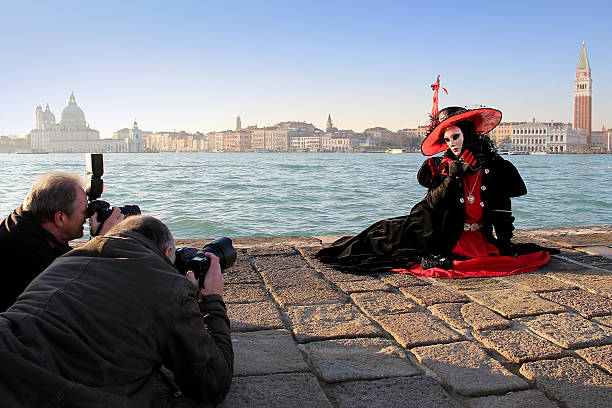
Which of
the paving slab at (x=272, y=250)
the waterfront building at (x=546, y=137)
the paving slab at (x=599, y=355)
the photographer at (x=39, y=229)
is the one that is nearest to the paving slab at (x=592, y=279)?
the paving slab at (x=599, y=355)

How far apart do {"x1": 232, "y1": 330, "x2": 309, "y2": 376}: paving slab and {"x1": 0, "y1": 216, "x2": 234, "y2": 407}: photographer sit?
0.51 metres

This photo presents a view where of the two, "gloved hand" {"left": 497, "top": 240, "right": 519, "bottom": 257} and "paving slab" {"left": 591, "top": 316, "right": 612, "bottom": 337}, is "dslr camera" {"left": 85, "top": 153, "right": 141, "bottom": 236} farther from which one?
"gloved hand" {"left": 497, "top": 240, "right": 519, "bottom": 257}

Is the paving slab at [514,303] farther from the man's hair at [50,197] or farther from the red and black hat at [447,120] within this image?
the man's hair at [50,197]

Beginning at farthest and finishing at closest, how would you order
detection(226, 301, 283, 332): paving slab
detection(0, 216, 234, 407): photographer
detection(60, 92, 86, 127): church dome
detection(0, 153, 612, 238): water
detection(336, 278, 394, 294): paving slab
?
detection(60, 92, 86, 127): church dome, detection(0, 153, 612, 238): water, detection(336, 278, 394, 294): paving slab, detection(226, 301, 283, 332): paving slab, detection(0, 216, 234, 407): photographer

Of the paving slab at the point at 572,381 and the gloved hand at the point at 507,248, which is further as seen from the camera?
the gloved hand at the point at 507,248

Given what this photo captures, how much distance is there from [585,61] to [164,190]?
10566cm

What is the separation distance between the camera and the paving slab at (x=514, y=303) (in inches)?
104

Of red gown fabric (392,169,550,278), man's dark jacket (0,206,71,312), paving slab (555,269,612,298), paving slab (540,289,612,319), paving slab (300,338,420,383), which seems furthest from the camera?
red gown fabric (392,169,550,278)

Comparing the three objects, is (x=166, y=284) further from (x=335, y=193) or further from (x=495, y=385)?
(x=335, y=193)

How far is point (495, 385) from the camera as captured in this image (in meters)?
1.86

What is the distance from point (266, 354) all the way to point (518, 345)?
0.97 metres

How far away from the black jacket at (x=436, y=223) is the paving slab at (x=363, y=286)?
317 mm

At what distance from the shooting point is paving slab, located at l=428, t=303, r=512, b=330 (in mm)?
2461

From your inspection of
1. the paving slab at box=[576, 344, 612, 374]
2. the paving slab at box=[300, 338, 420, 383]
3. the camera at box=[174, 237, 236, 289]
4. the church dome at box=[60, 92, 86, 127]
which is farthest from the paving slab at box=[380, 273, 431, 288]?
the church dome at box=[60, 92, 86, 127]
